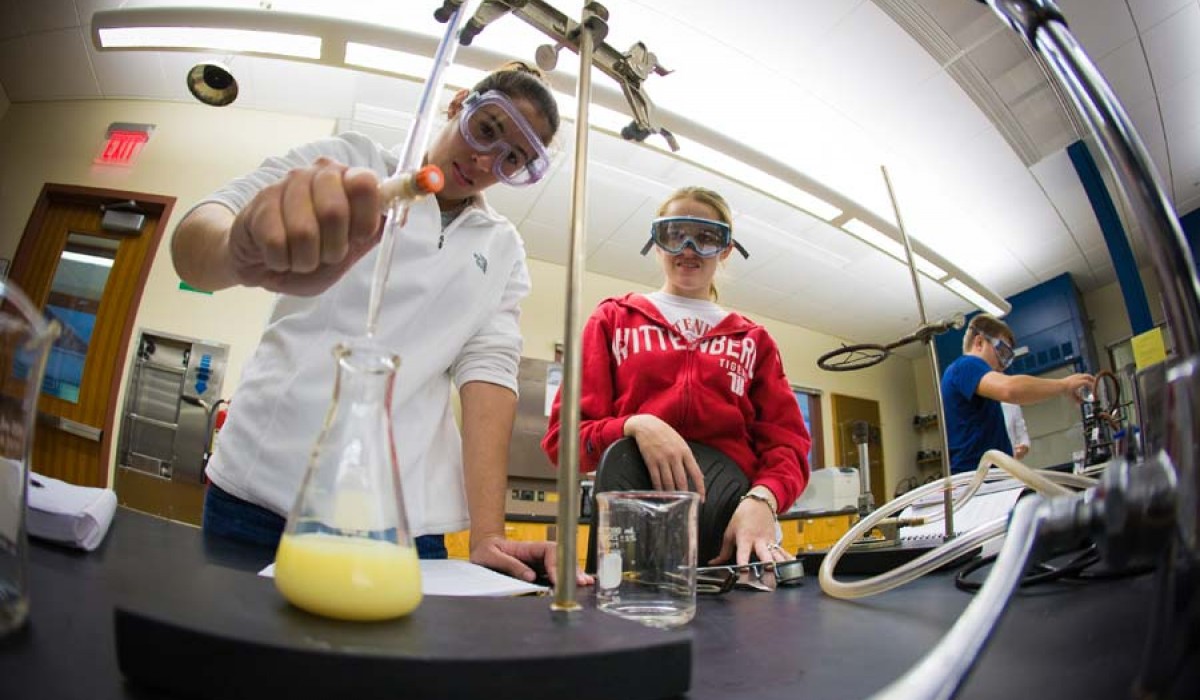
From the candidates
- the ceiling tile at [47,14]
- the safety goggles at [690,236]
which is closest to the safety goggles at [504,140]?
the safety goggles at [690,236]

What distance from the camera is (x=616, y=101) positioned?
7.61ft

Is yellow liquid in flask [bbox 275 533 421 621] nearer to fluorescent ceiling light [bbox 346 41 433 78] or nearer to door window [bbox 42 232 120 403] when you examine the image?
door window [bbox 42 232 120 403]

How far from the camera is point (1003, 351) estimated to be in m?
1.91

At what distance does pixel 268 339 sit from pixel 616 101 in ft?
6.54

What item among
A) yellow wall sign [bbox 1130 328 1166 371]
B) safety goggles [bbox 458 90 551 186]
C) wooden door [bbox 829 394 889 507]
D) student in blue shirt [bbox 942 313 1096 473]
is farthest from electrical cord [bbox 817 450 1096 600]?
wooden door [bbox 829 394 889 507]

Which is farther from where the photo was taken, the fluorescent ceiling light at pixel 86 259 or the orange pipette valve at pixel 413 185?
the fluorescent ceiling light at pixel 86 259

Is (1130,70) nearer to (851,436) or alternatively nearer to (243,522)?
(243,522)

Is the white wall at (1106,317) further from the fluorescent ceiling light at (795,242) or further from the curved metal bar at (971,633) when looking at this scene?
the fluorescent ceiling light at (795,242)

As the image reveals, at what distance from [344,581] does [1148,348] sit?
0.77 metres

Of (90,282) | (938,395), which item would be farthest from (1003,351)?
(90,282)

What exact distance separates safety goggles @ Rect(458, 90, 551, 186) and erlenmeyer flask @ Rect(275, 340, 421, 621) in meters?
0.65

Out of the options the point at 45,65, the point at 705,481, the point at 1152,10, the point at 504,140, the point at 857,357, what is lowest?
the point at 705,481

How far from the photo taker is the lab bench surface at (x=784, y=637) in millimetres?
203

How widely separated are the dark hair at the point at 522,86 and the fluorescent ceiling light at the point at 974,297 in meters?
2.35
